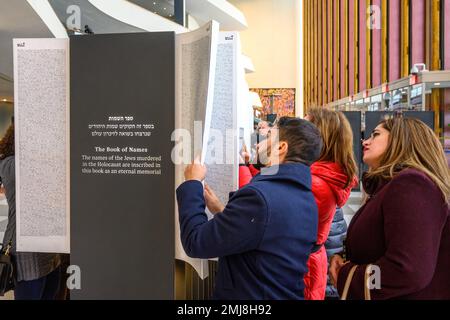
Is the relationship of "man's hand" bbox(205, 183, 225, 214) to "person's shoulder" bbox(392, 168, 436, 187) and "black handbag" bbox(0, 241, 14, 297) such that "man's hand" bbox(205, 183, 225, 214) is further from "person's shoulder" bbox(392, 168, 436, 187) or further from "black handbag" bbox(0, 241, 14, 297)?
"black handbag" bbox(0, 241, 14, 297)

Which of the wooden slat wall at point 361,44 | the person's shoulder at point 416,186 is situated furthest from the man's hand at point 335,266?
the wooden slat wall at point 361,44

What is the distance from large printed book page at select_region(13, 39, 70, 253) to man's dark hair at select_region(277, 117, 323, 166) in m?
0.85

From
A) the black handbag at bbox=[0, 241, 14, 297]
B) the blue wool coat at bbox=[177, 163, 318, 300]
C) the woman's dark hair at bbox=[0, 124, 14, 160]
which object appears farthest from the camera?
the woman's dark hair at bbox=[0, 124, 14, 160]

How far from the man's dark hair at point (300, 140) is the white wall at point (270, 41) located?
18.6 metres

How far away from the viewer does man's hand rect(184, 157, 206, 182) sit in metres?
1.22

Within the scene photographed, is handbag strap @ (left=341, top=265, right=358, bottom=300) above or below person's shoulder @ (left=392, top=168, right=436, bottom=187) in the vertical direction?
below

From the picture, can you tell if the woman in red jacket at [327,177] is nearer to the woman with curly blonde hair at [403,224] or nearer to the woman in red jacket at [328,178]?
the woman in red jacket at [328,178]

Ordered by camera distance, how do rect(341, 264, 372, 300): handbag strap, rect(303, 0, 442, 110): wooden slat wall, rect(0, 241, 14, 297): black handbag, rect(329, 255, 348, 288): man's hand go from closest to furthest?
rect(341, 264, 372, 300): handbag strap
rect(329, 255, 348, 288): man's hand
rect(0, 241, 14, 297): black handbag
rect(303, 0, 442, 110): wooden slat wall

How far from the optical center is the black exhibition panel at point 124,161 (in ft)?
4.44

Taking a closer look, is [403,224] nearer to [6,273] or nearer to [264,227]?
[264,227]

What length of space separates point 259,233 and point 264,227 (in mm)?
22

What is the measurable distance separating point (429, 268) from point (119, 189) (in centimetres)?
107


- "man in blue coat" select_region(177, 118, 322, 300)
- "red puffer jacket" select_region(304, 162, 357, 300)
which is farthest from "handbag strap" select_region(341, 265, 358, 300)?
"red puffer jacket" select_region(304, 162, 357, 300)
